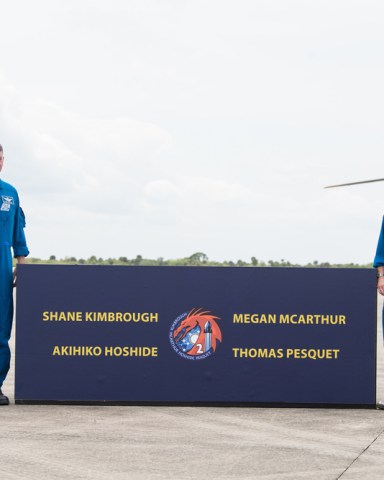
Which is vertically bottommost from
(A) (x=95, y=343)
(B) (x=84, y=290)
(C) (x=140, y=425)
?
(C) (x=140, y=425)

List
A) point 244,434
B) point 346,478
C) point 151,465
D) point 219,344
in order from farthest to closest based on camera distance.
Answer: point 219,344, point 244,434, point 151,465, point 346,478

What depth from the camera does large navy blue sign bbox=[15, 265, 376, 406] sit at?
712cm

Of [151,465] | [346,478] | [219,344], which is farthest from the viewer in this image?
[219,344]

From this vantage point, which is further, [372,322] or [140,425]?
[372,322]

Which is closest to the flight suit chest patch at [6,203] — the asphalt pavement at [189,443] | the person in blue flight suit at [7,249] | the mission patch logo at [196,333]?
the person in blue flight suit at [7,249]

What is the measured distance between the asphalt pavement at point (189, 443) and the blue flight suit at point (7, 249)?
25.2 inches

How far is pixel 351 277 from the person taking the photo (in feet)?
23.6

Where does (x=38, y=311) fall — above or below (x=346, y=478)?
above

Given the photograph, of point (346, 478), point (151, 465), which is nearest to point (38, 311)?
point (151, 465)

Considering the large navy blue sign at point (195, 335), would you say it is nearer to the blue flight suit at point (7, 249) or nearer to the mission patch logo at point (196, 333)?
the mission patch logo at point (196, 333)

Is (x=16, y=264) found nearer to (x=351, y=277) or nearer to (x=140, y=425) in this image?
(x=140, y=425)

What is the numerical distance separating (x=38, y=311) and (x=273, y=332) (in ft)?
6.80

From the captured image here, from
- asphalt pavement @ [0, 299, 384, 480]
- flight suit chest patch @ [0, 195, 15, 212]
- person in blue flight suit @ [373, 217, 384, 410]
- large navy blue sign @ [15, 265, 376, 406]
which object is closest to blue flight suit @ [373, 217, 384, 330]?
person in blue flight suit @ [373, 217, 384, 410]

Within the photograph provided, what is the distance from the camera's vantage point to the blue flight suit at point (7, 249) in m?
7.39
